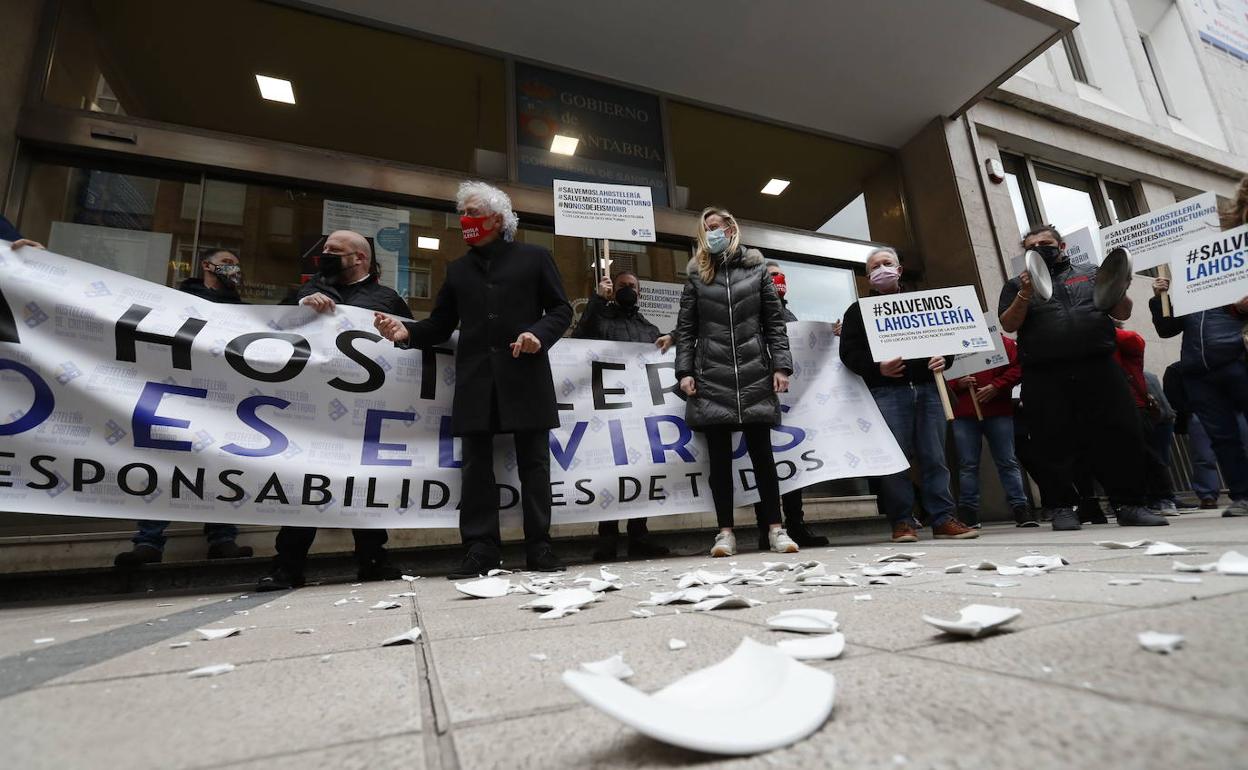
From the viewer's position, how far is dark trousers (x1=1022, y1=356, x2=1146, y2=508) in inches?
133

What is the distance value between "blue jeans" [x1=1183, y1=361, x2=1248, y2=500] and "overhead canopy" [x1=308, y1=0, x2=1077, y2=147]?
3.70 meters

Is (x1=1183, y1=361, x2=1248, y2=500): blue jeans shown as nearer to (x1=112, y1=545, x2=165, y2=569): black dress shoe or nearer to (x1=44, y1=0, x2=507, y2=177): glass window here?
(x1=44, y1=0, x2=507, y2=177): glass window

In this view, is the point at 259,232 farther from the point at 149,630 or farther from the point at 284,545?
the point at 149,630

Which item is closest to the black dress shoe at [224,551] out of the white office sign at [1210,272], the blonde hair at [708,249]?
the blonde hair at [708,249]

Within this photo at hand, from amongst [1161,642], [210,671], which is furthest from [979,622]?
[210,671]

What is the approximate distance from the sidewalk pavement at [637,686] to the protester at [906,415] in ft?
7.72

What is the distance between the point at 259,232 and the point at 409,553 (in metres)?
3.15

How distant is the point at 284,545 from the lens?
2.95 metres

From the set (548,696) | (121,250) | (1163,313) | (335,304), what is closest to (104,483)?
(335,304)

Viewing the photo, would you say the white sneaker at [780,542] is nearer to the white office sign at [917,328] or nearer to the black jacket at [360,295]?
the white office sign at [917,328]

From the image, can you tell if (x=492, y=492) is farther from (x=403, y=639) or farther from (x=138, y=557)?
(x=138, y=557)

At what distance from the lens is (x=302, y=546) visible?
9.87 feet

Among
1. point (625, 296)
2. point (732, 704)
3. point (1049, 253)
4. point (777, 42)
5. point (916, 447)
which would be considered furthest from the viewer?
point (777, 42)

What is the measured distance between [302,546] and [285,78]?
15.2ft
